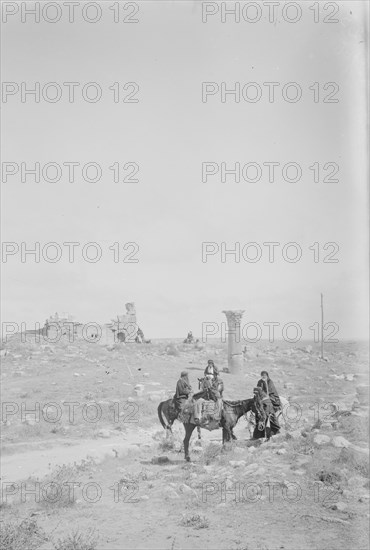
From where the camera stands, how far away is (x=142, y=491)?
923 centimetres

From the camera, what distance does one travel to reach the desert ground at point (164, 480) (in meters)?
7.29

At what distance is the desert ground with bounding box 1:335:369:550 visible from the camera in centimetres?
729

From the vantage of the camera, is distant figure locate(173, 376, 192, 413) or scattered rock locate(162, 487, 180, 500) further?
distant figure locate(173, 376, 192, 413)

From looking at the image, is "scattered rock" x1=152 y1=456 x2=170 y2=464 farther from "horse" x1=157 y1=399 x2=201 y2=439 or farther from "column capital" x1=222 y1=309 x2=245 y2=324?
"column capital" x1=222 y1=309 x2=245 y2=324

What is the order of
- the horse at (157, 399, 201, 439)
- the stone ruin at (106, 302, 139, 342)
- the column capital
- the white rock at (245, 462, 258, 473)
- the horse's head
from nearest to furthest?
the white rock at (245, 462, 258, 473) < the horse's head < the horse at (157, 399, 201, 439) < the column capital < the stone ruin at (106, 302, 139, 342)

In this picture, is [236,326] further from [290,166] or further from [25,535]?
[25,535]

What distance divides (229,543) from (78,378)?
14990 millimetres

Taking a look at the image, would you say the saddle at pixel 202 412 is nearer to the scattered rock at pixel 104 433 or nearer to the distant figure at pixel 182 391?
the distant figure at pixel 182 391

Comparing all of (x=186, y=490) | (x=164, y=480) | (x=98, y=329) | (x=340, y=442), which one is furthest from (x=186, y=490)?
(x=98, y=329)

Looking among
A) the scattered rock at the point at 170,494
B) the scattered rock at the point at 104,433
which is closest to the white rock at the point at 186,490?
the scattered rock at the point at 170,494

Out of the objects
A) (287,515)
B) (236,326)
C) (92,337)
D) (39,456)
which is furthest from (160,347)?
(287,515)

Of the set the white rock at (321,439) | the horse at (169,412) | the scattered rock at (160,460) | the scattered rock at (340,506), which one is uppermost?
the horse at (169,412)

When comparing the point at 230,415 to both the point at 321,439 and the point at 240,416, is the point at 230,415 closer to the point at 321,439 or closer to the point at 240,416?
the point at 240,416

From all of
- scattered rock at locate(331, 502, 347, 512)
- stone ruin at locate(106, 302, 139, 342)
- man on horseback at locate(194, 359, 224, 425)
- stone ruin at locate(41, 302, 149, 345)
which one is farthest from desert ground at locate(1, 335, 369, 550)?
stone ruin at locate(106, 302, 139, 342)
